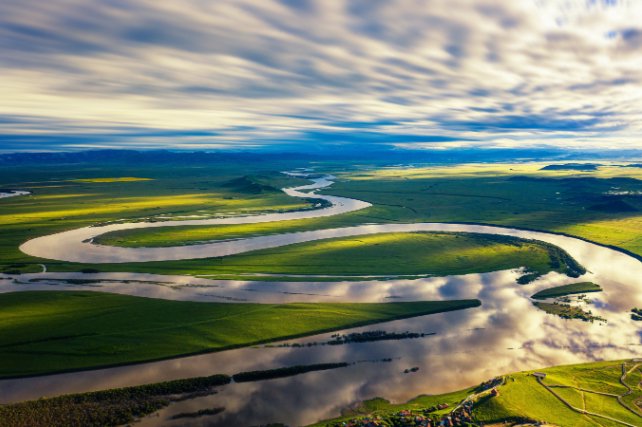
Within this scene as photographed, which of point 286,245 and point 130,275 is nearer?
point 130,275

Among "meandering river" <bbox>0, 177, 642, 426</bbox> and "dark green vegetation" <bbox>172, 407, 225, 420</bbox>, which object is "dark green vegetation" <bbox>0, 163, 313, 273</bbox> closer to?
"meandering river" <bbox>0, 177, 642, 426</bbox>

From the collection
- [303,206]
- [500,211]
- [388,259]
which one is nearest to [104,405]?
[388,259]

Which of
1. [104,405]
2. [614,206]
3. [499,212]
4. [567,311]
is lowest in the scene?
[104,405]

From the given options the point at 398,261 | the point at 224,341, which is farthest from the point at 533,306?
the point at 224,341

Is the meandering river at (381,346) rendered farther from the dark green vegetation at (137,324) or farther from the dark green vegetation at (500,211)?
the dark green vegetation at (500,211)

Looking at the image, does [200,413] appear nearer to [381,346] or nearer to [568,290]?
[381,346]

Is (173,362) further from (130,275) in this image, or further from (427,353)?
(130,275)

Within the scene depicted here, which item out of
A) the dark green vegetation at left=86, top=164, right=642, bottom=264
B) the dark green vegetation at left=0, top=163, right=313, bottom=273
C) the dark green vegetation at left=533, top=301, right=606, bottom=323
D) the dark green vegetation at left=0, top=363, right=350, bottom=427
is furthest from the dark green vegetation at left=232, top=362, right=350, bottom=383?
the dark green vegetation at left=86, top=164, right=642, bottom=264
